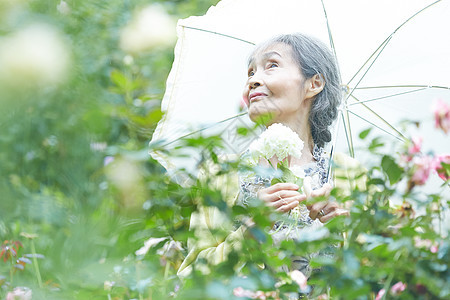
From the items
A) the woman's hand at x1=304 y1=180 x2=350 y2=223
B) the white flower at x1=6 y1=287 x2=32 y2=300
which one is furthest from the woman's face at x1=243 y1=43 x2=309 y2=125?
the white flower at x1=6 y1=287 x2=32 y2=300

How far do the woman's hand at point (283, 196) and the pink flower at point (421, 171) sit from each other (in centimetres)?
54

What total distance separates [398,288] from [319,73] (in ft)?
3.88

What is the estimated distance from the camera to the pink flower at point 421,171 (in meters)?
1.05


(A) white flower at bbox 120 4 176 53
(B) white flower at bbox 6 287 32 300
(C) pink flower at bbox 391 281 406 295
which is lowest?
(C) pink flower at bbox 391 281 406 295

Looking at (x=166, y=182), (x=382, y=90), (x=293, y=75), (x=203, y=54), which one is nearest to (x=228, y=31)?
(x=203, y=54)

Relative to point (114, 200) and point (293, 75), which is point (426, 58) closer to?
point (293, 75)

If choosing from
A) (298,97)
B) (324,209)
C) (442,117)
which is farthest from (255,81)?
(442,117)

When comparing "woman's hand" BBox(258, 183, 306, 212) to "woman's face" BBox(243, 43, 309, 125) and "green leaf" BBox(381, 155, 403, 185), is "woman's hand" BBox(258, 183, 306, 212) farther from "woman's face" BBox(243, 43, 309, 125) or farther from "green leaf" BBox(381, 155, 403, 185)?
"green leaf" BBox(381, 155, 403, 185)

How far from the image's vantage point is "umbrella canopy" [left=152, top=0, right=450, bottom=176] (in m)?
2.18

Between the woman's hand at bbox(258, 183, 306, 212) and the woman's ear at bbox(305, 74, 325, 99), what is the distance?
0.56 meters

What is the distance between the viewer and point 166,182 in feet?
3.20

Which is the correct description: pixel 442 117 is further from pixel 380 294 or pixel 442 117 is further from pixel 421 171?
pixel 380 294

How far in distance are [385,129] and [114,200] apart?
6.08 ft

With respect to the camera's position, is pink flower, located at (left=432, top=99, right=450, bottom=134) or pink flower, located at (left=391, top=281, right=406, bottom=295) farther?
pink flower, located at (left=432, top=99, right=450, bottom=134)
